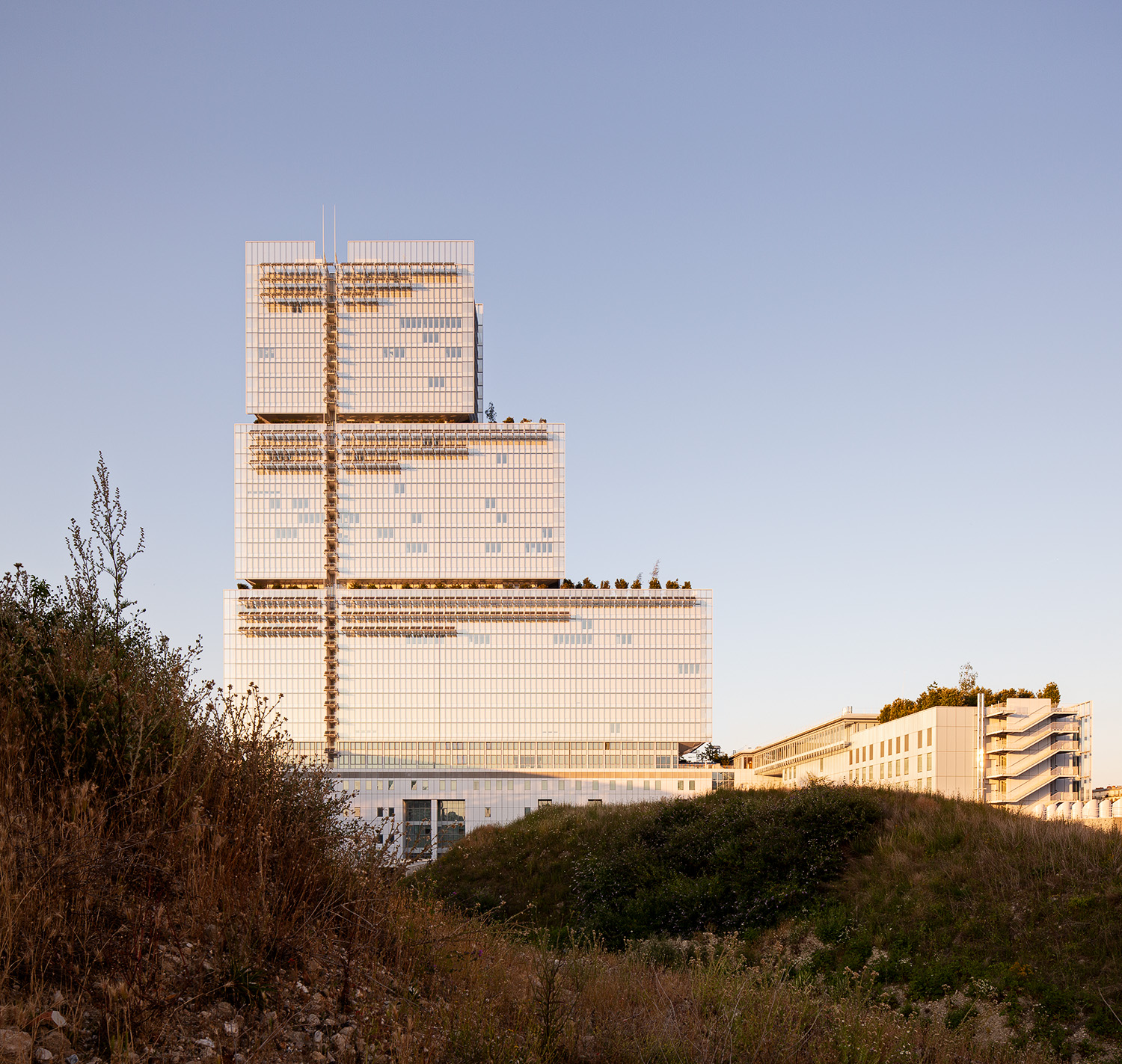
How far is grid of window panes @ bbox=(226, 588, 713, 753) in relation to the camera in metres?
112

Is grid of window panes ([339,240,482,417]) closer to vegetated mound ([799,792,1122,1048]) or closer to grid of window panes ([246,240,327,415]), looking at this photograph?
grid of window panes ([246,240,327,415])

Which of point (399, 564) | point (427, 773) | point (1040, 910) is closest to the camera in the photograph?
point (1040, 910)

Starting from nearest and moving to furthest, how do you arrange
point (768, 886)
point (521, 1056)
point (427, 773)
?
1. point (521, 1056)
2. point (768, 886)
3. point (427, 773)

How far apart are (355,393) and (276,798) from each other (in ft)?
383

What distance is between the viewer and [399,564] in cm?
11644

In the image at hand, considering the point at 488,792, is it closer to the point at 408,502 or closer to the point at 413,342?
the point at 408,502

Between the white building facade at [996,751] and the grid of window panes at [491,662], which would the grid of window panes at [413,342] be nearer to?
the grid of window panes at [491,662]

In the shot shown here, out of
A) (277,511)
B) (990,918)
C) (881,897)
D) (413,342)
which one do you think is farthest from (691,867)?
(413,342)

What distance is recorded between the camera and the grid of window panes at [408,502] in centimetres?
11588

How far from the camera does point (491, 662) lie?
114 meters

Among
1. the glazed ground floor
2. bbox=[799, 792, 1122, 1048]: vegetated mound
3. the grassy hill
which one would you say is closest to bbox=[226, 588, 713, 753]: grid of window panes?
the glazed ground floor

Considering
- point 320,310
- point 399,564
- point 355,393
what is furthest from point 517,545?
point 320,310

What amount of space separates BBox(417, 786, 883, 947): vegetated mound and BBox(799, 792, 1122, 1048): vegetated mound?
87cm

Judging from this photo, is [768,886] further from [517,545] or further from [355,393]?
[355,393]
